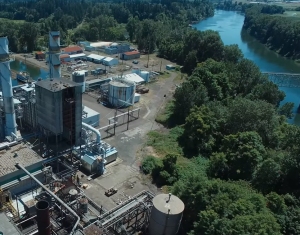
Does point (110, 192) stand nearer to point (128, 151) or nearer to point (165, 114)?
point (128, 151)

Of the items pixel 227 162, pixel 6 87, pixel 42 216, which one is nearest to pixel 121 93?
pixel 6 87

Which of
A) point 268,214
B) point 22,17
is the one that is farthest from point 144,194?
point 22,17

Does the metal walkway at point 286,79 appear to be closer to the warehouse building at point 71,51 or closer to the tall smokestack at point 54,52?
the warehouse building at point 71,51

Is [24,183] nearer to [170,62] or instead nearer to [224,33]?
[170,62]

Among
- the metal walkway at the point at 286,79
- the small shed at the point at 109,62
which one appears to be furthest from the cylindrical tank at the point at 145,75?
the metal walkway at the point at 286,79

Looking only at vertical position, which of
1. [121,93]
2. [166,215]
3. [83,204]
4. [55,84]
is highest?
[55,84]

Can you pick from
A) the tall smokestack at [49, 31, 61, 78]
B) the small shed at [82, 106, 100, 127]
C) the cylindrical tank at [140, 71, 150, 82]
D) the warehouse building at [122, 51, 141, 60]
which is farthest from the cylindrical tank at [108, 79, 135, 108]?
the warehouse building at [122, 51, 141, 60]
